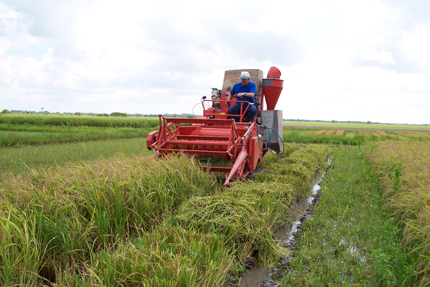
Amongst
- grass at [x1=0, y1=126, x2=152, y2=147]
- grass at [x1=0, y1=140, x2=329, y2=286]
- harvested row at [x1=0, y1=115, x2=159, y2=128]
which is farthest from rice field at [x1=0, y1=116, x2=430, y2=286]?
harvested row at [x1=0, y1=115, x2=159, y2=128]

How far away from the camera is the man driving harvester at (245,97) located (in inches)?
281

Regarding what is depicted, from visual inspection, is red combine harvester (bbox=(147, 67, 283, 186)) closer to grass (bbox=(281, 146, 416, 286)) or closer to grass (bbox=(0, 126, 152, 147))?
grass (bbox=(281, 146, 416, 286))

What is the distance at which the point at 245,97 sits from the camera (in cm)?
737

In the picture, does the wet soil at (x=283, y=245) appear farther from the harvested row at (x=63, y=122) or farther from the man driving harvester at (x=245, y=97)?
the harvested row at (x=63, y=122)

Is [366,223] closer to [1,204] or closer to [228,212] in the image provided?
[228,212]

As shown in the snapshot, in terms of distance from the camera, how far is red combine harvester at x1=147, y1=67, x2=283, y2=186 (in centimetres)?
546

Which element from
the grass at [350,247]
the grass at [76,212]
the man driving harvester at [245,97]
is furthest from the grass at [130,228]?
the man driving harvester at [245,97]

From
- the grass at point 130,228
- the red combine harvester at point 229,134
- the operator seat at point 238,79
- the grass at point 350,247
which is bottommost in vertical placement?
the grass at point 350,247

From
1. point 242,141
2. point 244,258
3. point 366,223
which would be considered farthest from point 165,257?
point 242,141

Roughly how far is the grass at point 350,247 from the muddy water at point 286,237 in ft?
0.52

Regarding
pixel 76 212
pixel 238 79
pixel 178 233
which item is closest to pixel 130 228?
pixel 76 212

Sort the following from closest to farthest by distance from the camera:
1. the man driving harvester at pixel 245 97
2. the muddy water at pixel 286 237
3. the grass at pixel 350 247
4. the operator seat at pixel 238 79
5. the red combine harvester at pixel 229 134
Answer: the grass at pixel 350 247
the muddy water at pixel 286 237
the red combine harvester at pixel 229 134
the man driving harvester at pixel 245 97
the operator seat at pixel 238 79

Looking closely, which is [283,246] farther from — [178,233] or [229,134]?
[229,134]

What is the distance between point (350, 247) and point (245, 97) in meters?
4.60
